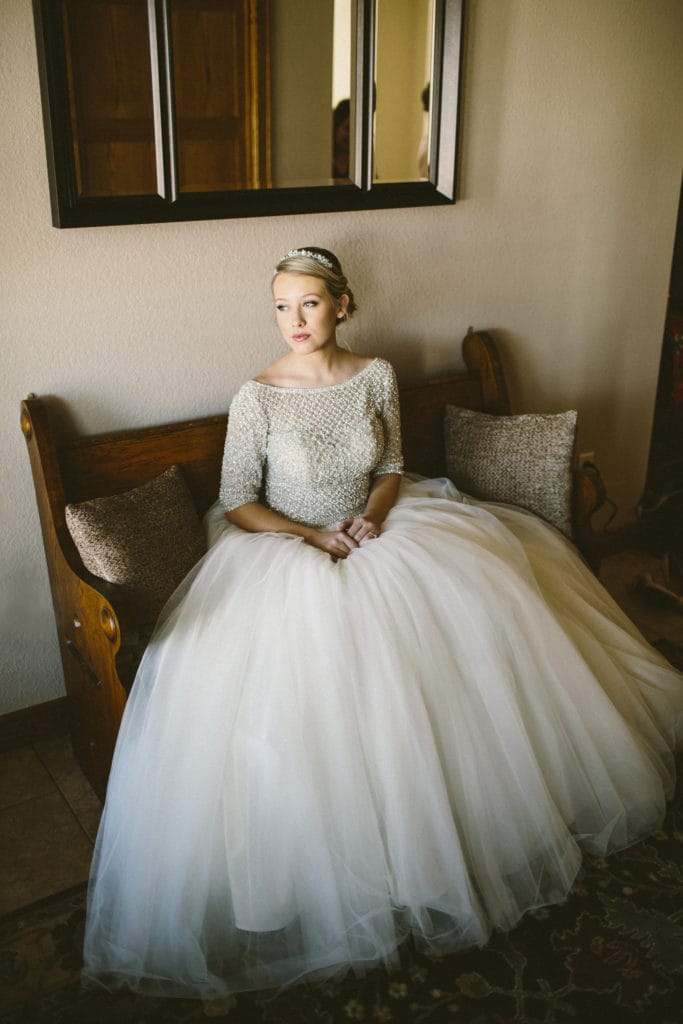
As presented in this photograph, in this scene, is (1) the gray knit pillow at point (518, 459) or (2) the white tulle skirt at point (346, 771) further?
(1) the gray knit pillow at point (518, 459)

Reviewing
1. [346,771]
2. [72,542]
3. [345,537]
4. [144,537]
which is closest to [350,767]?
[346,771]

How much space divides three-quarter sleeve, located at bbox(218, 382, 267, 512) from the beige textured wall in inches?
8.3

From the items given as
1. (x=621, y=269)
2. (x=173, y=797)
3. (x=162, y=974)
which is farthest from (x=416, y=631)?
(x=621, y=269)

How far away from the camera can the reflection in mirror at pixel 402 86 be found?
2.48m

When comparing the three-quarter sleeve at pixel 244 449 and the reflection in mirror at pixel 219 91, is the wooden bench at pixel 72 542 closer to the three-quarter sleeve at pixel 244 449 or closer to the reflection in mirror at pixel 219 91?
the three-quarter sleeve at pixel 244 449

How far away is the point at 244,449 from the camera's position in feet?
7.65

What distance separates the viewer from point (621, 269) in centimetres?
333

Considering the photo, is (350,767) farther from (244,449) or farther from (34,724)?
(34,724)

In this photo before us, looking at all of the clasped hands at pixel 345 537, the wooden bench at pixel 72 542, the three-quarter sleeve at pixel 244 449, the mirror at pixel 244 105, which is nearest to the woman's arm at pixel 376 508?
the clasped hands at pixel 345 537

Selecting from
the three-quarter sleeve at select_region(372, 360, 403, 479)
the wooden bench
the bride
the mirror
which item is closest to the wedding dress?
the bride

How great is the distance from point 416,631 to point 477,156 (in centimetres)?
165

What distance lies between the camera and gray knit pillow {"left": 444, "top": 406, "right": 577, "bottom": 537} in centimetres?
267

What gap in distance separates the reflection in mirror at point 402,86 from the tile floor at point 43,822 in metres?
1.87

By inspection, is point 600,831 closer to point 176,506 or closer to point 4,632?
point 176,506
